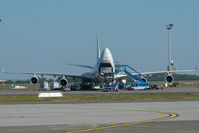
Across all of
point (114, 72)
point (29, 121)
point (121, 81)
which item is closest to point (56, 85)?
point (121, 81)

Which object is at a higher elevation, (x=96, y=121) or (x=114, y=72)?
(x=114, y=72)

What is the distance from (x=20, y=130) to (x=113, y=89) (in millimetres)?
54513

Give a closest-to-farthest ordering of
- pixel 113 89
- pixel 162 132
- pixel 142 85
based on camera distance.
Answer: pixel 162 132, pixel 113 89, pixel 142 85

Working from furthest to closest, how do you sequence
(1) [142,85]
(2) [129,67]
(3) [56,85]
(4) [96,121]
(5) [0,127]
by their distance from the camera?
1. (3) [56,85]
2. (2) [129,67]
3. (1) [142,85]
4. (4) [96,121]
5. (5) [0,127]

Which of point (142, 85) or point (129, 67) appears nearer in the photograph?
point (142, 85)

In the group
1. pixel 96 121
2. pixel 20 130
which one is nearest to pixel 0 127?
pixel 20 130

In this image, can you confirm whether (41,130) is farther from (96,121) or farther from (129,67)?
(129,67)

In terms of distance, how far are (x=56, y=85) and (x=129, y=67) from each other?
23314mm

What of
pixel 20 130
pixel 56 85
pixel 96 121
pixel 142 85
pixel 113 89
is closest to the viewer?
pixel 20 130

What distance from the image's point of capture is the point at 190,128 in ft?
58.3

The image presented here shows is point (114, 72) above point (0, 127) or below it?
above

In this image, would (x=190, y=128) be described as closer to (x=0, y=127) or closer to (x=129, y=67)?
(x=0, y=127)

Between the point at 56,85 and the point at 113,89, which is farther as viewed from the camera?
the point at 56,85

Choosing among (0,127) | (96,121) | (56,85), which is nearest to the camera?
(0,127)
